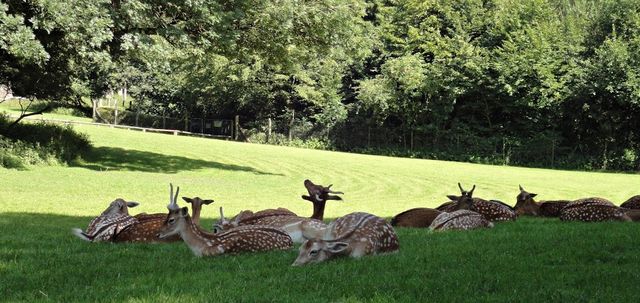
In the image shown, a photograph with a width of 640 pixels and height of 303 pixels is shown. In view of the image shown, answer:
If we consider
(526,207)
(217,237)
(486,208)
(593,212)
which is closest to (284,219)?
(217,237)

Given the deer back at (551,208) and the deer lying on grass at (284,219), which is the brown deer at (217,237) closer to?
the deer lying on grass at (284,219)

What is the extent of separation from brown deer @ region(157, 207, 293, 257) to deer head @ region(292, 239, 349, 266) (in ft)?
2.87

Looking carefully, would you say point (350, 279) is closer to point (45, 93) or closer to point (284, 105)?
point (45, 93)

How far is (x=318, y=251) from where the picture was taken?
19.2 feet

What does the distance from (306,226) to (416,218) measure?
2.52 meters

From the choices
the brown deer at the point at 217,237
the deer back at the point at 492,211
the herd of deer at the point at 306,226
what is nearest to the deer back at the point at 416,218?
the herd of deer at the point at 306,226

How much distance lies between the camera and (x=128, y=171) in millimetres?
19797

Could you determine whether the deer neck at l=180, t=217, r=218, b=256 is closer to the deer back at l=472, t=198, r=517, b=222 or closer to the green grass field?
the green grass field

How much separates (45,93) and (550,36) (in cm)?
2945

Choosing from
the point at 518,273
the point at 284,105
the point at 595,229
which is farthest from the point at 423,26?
the point at 518,273

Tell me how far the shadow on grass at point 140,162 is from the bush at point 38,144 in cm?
52

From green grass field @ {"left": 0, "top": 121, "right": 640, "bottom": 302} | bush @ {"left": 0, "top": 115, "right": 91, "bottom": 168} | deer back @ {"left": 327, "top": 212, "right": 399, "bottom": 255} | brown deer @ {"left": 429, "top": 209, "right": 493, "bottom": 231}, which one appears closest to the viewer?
green grass field @ {"left": 0, "top": 121, "right": 640, "bottom": 302}

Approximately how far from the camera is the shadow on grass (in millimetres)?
21016

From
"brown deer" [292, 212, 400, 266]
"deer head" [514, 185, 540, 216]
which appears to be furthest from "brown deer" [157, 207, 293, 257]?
"deer head" [514, 185, 540, 216]
